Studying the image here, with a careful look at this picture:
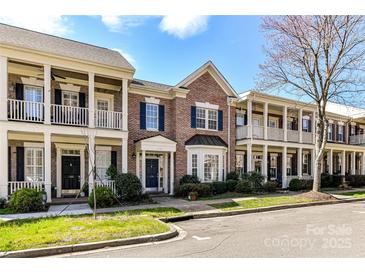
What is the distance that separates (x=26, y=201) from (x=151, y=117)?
7977 mm

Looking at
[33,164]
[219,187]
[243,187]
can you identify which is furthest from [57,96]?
[243,187]

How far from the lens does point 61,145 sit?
13.7 metres

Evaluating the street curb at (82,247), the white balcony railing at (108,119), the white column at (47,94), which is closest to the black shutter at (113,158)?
the white balcony railing at (108,119)

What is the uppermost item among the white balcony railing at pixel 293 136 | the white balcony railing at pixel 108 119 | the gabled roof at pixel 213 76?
the gabled roof at pixel 213 76

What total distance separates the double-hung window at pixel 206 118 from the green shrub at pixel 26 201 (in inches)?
388

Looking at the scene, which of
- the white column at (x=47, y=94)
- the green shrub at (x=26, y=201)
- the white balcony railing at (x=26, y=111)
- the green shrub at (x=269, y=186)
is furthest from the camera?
the green shrub at (x=269, y=186)

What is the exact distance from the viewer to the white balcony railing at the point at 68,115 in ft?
41.7

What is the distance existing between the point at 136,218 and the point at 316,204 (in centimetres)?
971

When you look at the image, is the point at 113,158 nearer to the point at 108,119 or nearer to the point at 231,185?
the point at 108,119

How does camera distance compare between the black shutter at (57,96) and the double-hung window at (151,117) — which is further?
the double-hung window at (151,117)

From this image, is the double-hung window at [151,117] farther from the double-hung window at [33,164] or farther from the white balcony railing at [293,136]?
the white balcony railing at [293,136]

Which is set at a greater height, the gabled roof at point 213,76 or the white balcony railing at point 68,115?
the gabled roof at point 213,76

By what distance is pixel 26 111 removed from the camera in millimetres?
12344
